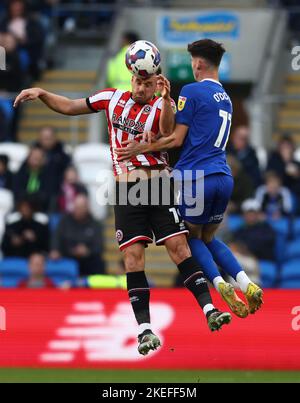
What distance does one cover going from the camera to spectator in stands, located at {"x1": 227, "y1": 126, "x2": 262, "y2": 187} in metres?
19.3

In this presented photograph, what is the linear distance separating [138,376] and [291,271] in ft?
11.5

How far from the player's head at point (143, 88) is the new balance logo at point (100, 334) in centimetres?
537

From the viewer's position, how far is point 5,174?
20.0m

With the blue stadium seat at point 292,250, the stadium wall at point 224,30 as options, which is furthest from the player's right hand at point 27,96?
the stadium wall at point 224,30

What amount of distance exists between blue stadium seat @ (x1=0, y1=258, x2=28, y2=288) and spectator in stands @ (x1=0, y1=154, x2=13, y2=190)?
1.41m

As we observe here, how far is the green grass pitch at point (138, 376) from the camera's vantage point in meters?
15.5

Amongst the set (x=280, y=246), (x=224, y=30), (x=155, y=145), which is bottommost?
(x=155, y=145)

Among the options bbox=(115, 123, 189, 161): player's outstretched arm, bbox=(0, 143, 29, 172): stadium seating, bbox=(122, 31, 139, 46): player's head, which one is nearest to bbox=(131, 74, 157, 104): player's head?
bbox=(115, 123, 189, 161): player's outstretched arm

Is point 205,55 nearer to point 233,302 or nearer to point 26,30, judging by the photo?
point 233,302

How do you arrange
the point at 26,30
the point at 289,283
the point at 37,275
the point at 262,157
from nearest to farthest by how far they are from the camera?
the point at 37,275
the point at 289,283
the point at 262,157
the point at 26,30

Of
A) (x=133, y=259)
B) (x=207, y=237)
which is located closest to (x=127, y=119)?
(x=133, y=259)

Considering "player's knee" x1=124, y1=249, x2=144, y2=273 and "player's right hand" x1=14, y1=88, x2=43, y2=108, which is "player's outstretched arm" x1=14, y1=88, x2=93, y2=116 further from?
"player's knee" x1=124, y1=249, x2=144, y2=273
